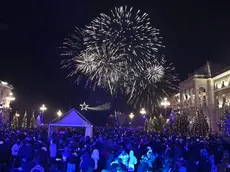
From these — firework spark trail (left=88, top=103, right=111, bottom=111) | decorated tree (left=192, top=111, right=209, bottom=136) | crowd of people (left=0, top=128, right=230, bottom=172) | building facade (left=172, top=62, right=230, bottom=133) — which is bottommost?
crowd of people (left=0, top=128, right=230, bottom=172)

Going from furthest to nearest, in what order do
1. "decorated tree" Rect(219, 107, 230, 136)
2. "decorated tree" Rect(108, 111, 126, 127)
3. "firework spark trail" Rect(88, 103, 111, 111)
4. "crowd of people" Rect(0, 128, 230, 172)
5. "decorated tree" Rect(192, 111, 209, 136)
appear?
"decorated tree" Rect(108, 111, 126, 127)
"firework spark trail" Rect(88, 103, 111, 111)
"decorated tree" Rect(192, 111, 209, 136)
"decorated tree" Rect(219, 107, 230, 136)
"crowd of people" Rect(0, 128, 230, 172)

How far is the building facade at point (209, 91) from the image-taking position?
51.1m

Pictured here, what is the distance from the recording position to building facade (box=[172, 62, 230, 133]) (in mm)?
51094

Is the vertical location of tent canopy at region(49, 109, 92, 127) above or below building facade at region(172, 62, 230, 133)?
below

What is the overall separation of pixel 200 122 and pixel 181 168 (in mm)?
32477

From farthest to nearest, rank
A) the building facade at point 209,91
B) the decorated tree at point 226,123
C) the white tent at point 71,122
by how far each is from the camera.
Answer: the building facade at point 209,91 < the decorated tree at point 226,123 < the white tent at point 71,122

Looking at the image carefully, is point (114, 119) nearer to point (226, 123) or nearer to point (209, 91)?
point (209, 91)

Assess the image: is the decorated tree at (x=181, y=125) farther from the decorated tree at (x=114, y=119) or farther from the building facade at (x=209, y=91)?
the decorated tree at (x=114, y=119)

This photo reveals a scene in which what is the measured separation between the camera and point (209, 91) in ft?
188

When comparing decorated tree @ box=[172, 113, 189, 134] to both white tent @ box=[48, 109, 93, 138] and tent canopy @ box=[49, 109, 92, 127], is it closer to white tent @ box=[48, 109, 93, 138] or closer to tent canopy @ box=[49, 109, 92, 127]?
white tent @ box=[48, 109, 93, 138]

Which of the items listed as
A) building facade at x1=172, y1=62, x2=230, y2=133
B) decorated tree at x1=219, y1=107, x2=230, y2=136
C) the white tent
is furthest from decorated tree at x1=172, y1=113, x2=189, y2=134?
the white tent

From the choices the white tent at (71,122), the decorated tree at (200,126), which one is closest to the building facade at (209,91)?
the decorated tree at (200,126)

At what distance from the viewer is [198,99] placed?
190 feet

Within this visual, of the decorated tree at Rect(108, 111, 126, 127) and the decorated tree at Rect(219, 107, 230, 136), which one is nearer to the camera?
the decorated tree at Rect(219, 107, 230, 136)
